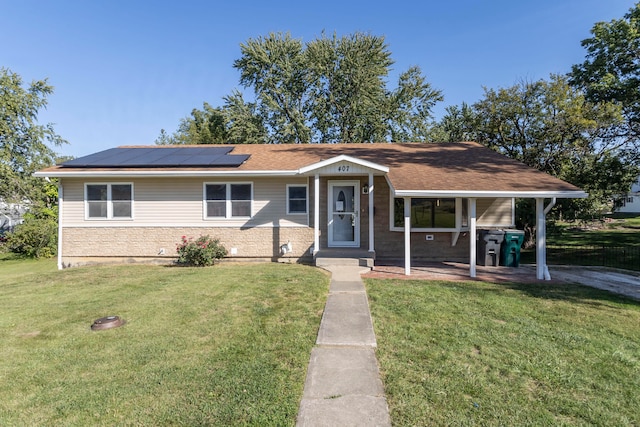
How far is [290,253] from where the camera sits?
10266 mm

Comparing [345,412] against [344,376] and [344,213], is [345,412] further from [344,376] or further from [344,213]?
[344,213]

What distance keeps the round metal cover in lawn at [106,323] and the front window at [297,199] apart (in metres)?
6.08

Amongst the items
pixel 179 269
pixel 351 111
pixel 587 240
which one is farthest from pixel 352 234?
pixel 351 111

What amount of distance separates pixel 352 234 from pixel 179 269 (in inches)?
214

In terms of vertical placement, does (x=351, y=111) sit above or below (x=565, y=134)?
above

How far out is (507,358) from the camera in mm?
3781

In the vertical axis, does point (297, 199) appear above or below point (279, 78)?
below

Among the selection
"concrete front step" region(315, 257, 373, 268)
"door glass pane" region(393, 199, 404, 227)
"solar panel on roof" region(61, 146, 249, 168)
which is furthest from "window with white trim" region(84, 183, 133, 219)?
"door glass pane" region(393, 199, 404, 227)

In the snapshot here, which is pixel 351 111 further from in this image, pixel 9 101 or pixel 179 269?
pixel 9 101

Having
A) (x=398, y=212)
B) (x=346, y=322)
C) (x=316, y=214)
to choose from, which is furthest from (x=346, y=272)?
(x=346, y=322)

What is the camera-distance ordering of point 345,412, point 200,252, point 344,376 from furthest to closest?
point 200,252, point 344,376, point 345,412

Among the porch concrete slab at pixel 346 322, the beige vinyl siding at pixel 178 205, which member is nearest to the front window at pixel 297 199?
the beige vinyl siding at pixel 178 205

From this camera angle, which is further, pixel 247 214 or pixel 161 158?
pixel 161 158

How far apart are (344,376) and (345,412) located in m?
0.59
